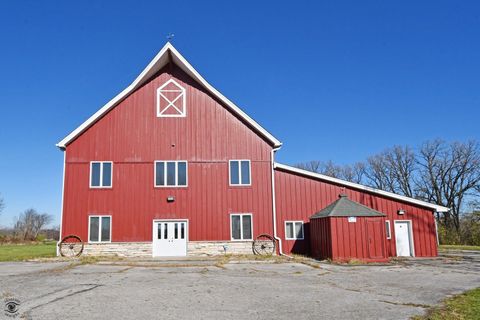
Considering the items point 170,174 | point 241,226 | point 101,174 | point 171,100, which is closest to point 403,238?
point 241,226

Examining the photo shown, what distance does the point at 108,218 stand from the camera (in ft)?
66.4

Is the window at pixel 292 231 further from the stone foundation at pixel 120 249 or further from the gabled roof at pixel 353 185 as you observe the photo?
the stone foundation at pixel 120 249

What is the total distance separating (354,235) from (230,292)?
416 inches

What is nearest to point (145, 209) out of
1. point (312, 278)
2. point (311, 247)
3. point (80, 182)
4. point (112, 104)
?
point (80, 182)

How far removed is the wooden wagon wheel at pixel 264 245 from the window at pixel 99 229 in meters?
7.66

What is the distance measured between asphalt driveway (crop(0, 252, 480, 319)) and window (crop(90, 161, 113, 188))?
6.51m

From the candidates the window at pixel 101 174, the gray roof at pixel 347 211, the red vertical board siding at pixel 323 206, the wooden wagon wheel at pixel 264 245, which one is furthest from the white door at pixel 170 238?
the gray roof at pixel 347 211

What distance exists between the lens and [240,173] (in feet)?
70.2

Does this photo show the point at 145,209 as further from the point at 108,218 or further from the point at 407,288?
the point at 407,288

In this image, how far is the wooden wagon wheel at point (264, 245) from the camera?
2056 centimetres

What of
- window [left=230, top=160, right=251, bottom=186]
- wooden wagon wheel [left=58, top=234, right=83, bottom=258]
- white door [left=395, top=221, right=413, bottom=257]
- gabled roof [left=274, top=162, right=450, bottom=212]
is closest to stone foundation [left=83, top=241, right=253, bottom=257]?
wooden wagon wheel [left=58, top=234, right=83, bottom=258]

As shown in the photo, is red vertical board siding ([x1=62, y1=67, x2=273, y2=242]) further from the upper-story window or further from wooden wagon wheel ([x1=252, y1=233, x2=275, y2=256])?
wooden wagon wheel ([x1=252, y1=233, x2=275, y2=256])

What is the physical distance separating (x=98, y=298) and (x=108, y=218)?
480 inches

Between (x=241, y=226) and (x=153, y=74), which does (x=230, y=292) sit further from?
(x=153, y=74)
